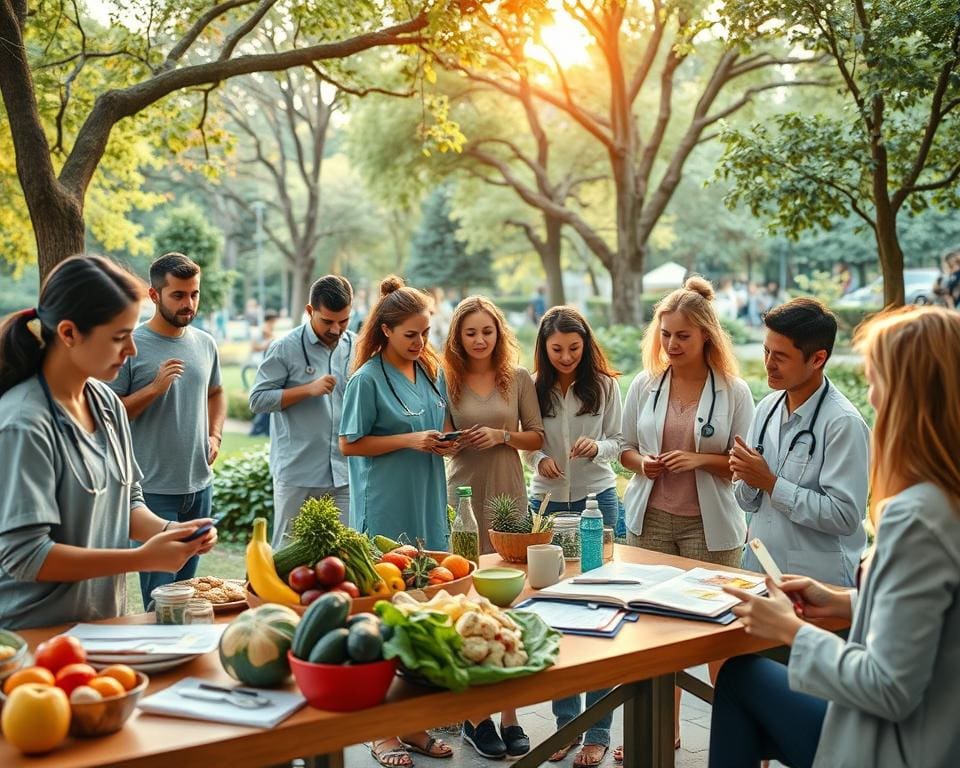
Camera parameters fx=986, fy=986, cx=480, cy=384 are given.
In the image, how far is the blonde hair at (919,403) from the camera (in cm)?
218

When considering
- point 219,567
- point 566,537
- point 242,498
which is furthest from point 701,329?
point 242,498

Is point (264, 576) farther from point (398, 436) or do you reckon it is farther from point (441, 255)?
point (441, 255)

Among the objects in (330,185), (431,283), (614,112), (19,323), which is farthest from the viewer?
(431,283)

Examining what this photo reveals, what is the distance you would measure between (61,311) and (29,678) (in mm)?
958

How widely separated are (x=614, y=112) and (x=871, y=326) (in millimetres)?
12762

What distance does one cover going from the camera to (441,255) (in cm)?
3969

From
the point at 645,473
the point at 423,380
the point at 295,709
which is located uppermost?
the point at 423,380

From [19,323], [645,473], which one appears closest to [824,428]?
[645,473]

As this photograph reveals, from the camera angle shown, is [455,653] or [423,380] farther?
[423,380]

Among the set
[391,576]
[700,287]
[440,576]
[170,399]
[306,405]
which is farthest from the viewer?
[306,405]

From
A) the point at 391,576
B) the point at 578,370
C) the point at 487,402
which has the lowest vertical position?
the point at 391,576

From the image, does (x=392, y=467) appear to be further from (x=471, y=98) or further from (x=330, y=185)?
(x=330, y=185)

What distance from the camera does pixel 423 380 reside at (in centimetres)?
430

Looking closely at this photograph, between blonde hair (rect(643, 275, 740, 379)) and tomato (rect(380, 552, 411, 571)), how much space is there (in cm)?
174
